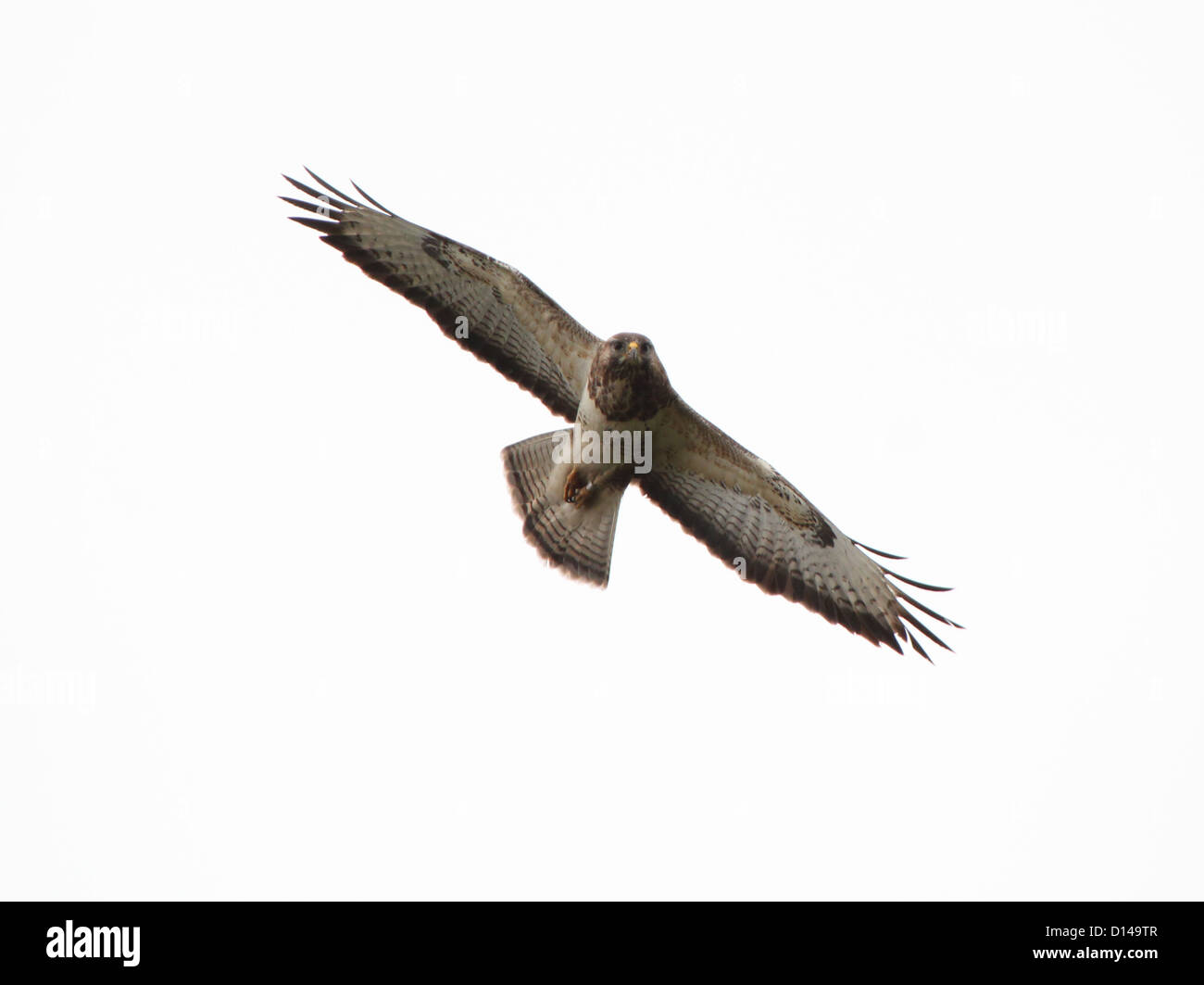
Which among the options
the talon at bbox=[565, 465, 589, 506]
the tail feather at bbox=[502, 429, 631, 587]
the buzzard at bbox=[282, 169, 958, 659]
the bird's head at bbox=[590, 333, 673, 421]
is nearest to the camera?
the bird's head at bbox=[590, 333, 673, 421]

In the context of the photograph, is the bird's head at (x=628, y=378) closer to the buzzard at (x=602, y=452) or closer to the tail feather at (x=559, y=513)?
the buzzard at (x=602, y=452)

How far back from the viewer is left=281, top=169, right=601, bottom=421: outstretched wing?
781 cm

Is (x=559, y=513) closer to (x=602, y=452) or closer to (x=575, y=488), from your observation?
(x=575, y=488)

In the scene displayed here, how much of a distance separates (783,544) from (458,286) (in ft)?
9.06

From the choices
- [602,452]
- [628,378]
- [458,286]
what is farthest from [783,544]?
[458,286]

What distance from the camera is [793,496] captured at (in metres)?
8.27

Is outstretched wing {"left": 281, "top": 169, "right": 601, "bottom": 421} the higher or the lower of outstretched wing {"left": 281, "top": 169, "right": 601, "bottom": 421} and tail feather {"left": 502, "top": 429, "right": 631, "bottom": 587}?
the higher

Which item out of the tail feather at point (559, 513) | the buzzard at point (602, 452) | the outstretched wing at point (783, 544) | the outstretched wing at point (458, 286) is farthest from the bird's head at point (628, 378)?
the tail feather at point (559, 513)

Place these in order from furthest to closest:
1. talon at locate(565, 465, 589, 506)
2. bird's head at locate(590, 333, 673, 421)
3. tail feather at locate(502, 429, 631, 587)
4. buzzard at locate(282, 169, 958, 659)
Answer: tail feather at locate(502, 429, 631, 587) → talon at locate(565, 465, 589, 506) → buzzard at locate(282, 169, 958, 659) → bird's head at locate(590, 333, 673, 421)

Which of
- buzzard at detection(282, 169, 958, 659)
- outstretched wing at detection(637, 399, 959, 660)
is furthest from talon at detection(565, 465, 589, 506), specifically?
outstretched wing at detection(637, 399, 959, 660)

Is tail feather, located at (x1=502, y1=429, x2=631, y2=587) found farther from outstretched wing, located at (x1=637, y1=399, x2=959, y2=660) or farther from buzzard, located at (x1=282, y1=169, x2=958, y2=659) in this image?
outstretched wing, located at (x1=637, y1=399, x2=959, y2=660)
